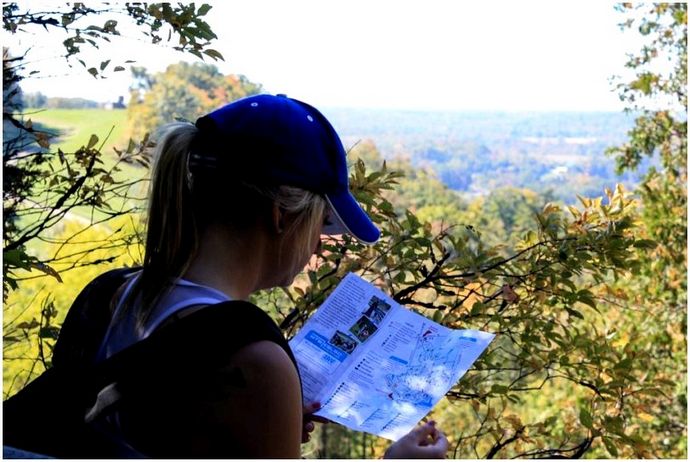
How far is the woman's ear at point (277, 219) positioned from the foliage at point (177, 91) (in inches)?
210

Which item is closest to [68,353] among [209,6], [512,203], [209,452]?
[209,452]

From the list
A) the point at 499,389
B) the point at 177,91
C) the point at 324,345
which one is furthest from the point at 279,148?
the point at 177,91

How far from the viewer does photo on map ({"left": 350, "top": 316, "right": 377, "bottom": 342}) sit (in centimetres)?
139

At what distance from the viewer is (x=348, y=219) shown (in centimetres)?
121

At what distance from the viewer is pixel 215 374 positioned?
91 centimetres

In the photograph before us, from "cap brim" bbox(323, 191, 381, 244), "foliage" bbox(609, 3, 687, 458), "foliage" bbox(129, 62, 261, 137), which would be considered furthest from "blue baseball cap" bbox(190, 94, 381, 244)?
"foliage" bbox(609, 3, 687, 458)

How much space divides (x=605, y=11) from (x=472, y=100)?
42.3 ft

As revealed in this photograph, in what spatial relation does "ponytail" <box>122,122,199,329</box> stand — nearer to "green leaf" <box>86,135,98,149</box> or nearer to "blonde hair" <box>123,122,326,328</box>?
"blonde hair" <box>123,122,326,328</box>

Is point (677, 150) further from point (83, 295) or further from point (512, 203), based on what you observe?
point (512, 203)

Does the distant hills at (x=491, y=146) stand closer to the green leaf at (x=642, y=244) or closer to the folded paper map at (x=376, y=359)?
the green leaf at (x=642, y=244)

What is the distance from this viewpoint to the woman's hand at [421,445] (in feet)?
3.61

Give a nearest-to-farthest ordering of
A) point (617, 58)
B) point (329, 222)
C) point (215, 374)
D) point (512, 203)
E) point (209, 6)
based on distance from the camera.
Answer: point (215, 374)
point (329, 222)
point (209, 6)
point (617, 58)
point (512, 203)

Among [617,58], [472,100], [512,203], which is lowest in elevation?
[512,203]

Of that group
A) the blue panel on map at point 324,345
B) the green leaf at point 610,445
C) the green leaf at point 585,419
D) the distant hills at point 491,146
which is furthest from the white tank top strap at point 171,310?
the distant hills at point 491,146
